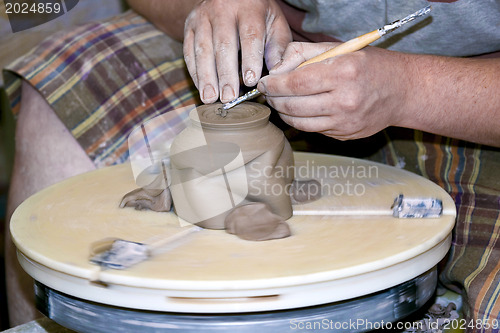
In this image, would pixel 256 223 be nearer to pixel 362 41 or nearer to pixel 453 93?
pixel 362 41

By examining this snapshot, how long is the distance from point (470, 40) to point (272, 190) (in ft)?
2.00

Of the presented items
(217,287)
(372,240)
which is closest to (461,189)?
(372,240)

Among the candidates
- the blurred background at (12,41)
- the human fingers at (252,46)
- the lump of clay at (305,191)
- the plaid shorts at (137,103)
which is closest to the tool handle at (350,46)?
the human fingers at (252,46)

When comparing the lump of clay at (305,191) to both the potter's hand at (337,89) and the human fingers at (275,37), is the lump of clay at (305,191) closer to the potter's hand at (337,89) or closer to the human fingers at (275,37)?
the potter's hand at (337,89)

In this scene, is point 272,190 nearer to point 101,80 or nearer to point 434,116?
point 434,116

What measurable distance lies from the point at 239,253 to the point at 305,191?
28 cm

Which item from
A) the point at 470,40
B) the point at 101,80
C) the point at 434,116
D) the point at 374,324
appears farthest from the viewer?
the point at 101,80

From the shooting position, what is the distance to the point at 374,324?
97 cm

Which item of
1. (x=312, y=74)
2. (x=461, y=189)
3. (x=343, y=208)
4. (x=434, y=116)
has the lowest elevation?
(x=461, y=189)

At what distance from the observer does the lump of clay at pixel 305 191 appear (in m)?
1.19

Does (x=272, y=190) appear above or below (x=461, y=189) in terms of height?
above

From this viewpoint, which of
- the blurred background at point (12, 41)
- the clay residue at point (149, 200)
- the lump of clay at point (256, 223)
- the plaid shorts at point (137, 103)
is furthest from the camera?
the blurred background at point (12, 41)

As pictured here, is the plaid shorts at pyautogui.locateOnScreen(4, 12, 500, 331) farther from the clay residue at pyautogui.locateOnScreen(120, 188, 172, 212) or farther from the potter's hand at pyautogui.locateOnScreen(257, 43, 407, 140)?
the clay residue at pyautogui.locateOnScreen(120, 188, 172, 212)

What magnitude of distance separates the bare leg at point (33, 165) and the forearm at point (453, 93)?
2.72 ft
